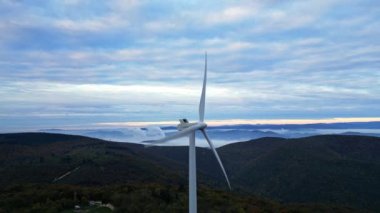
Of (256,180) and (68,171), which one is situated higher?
(68,171)

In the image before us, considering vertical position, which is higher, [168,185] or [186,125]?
[186,125]

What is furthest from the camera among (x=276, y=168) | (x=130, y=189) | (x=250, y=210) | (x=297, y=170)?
(x=276, y=168)

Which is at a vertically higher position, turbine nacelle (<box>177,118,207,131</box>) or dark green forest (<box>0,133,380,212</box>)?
turbine nacelle (<box>177,118,207,131</box>)

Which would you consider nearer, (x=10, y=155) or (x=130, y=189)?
(x=130, y=189)

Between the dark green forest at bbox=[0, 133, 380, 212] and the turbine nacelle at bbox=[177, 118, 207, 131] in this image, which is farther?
the dark green forest at bbox=[0, 133, 380, 212]

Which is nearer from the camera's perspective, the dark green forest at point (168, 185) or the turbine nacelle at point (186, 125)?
the turbine nacelle at point (186, 125)

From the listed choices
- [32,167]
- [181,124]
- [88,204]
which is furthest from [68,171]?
[181,124]

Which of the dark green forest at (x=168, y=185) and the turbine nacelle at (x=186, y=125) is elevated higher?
the turbine nacelle at (x=186, y=125)

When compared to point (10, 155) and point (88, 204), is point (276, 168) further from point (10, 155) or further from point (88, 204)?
point (88, 204)

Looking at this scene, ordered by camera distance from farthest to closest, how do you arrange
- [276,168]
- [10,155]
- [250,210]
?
1. [276,168]
2. [10,155]
3. [250,210]

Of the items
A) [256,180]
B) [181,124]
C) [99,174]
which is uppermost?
[181,124]

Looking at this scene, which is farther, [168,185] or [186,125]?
[168,185]
